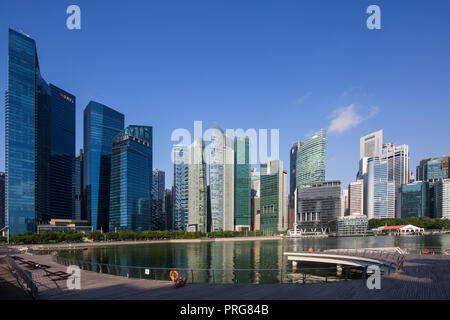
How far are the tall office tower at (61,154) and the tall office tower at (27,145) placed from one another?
2.02 ft

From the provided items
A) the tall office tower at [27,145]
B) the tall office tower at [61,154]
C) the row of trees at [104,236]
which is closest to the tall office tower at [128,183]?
the tall office tower at [61,154]

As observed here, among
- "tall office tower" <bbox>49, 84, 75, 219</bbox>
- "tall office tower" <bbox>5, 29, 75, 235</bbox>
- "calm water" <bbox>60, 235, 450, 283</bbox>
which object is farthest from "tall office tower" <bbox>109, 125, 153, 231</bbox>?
"calm water" <bbox>60, 235, 450, 283</bbox>

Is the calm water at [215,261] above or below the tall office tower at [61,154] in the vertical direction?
below

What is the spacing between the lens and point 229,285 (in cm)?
1931

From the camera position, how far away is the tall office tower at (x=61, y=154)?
174 meters

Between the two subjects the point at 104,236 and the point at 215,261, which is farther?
the point at 104,236

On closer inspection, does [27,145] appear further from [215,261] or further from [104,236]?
[215,261]

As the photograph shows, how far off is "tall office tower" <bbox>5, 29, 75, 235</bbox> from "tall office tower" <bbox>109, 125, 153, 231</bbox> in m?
33.8

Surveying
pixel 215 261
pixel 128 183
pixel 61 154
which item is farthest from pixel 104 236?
pixel 215 261

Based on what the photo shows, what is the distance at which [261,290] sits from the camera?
17.8 meters

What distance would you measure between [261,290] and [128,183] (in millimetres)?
169938

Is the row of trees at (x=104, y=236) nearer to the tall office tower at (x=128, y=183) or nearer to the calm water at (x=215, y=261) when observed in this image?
the tall office tower at (x=128, y=183)
